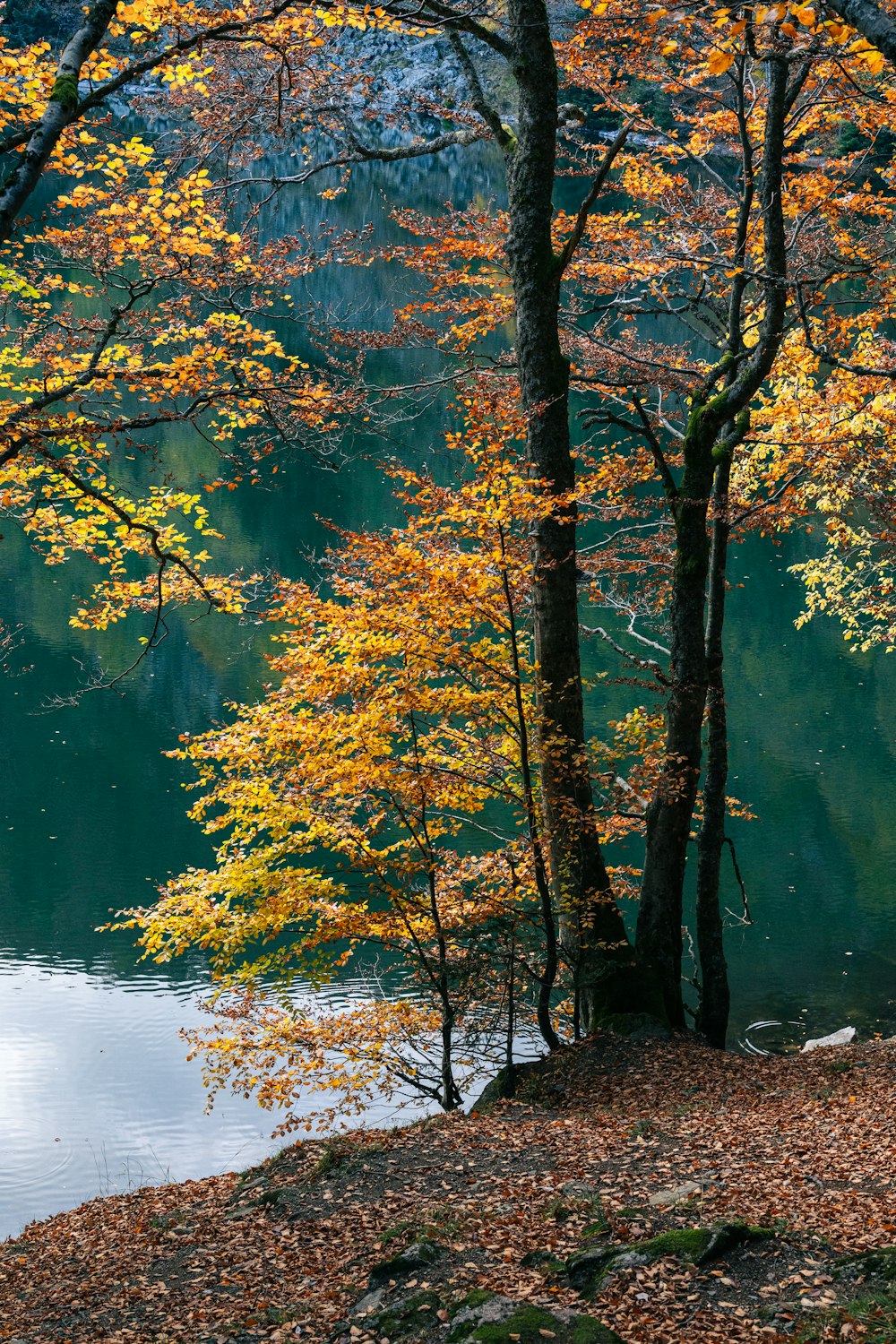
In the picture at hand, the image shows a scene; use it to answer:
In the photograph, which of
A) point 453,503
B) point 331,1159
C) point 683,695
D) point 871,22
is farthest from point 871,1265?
point 683,695

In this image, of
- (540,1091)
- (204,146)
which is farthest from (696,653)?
(204,146)

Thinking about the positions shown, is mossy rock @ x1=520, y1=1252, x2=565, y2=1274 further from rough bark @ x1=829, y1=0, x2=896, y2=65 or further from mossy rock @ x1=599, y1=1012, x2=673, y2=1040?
rough bark @ x1=829, y1=0, x2=896, y2=65

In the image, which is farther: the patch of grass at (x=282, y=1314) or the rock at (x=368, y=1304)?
the patch of grass at (x=282, y=1314)

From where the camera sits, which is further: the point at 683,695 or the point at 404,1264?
the point at 683,695

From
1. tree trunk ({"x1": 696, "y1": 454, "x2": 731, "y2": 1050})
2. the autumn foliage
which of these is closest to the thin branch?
the autumn foliage

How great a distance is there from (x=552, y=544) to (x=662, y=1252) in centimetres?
547

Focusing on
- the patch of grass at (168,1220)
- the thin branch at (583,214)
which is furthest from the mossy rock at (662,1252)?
the thin branch at (583,214)

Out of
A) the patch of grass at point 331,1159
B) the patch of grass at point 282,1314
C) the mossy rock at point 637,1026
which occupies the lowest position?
the patch of grass at point 331,1159

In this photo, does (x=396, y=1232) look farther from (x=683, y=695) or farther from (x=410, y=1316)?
(x=683, y=695)

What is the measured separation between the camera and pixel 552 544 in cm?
866

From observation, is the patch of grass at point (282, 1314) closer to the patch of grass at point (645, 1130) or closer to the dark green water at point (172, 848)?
the patch of grass at point (645, 1130)

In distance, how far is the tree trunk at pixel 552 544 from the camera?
848 cm

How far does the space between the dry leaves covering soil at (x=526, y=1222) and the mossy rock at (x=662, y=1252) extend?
0.03m

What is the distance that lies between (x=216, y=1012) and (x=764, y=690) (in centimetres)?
1919
